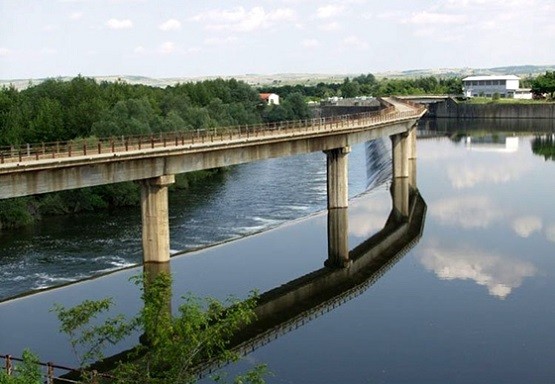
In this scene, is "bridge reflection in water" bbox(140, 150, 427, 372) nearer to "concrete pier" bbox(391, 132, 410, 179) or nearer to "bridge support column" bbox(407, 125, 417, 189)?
"concrete pier" bbox(391, 132, 410, 179)

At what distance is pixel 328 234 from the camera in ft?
217

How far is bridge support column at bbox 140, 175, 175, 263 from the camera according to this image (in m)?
52.6

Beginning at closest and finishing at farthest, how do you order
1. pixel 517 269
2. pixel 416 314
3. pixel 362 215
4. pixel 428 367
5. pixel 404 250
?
1. pixel 428 367
2. pixel 416 314
3. pixel 517 269
4. pixel 404 250
5. pixel 362 215

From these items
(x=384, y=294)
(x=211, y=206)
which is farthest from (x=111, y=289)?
(x=211, y=206)

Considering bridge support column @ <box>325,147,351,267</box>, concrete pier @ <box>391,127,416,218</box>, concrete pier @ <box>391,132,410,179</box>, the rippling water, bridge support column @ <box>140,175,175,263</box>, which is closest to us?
bridge support column @ <box>140,175,175,263</box>

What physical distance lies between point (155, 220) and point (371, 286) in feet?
50.5

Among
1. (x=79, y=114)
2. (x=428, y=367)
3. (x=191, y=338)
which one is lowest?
(x=428, y=367)

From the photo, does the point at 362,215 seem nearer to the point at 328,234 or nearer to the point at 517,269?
the point at 328,234

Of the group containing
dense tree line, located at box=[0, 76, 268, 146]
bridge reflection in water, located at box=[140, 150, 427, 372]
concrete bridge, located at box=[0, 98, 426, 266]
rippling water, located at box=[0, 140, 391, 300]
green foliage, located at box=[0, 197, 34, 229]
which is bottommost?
bridge reflection in water, located at box=[140, 150, 427, 372]

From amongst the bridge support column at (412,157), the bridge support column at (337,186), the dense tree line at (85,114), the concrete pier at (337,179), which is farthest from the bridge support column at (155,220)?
the bridge support column at (412,157)

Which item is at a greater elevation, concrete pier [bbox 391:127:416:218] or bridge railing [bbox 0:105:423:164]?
bridge railing [bbox 0:105:423:164]

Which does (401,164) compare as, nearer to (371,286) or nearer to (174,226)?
(174,226)

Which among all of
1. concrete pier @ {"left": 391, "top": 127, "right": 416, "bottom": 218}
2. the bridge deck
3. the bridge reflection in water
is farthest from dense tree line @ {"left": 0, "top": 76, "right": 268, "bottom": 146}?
the bridge reflection in water

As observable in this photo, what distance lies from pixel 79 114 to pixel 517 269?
193 feet
